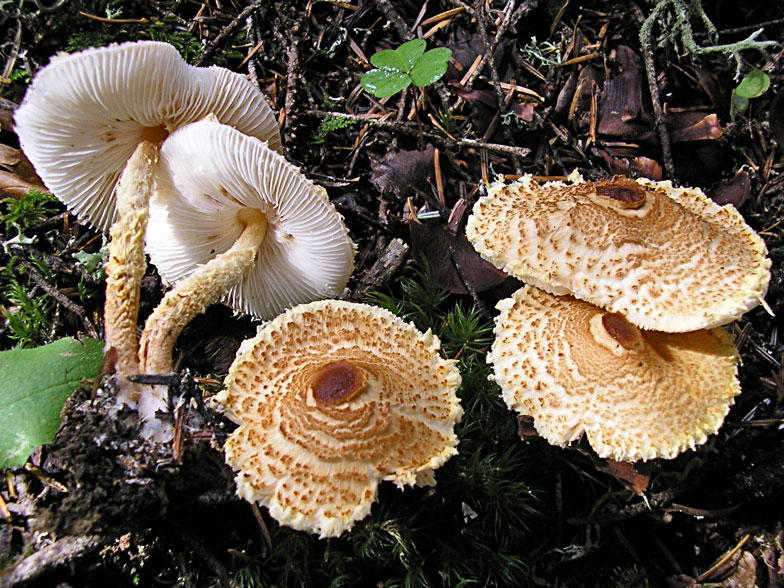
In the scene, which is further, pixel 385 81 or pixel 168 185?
pixel 385 81

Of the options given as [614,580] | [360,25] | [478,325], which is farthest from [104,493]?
[360,25]

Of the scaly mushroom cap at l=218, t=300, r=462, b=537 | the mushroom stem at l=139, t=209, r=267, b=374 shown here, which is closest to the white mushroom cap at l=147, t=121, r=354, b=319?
the mushroom stem at l=139, t=209, r=267, b=374

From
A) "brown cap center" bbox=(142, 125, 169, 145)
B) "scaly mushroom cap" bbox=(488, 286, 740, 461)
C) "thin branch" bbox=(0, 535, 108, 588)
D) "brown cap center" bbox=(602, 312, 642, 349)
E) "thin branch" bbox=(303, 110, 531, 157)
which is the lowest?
"thin branch" bbox=(0, 535, 108, 588)

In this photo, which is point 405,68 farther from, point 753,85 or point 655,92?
point 753,85

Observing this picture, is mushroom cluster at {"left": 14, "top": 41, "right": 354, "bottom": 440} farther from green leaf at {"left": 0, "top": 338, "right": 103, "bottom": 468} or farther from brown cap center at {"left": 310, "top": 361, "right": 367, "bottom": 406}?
brown cap center at {"left": 310, "top": 361, "right": 367, "bottom": 406}

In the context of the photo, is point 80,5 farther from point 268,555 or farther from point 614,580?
point 614,580

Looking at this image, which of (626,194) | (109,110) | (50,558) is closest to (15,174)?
(109,110)

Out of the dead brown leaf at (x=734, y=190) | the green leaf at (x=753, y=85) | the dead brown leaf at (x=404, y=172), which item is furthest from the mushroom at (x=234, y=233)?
the green leaf at (x=753, y=85)
